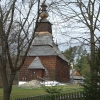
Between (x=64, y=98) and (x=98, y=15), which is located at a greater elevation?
(x=98, y=15)

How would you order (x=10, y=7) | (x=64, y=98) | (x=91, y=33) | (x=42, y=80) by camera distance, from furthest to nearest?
(x=42, y=80), (x=64, y=98), (x=91, y=33), (x=10, y=7)

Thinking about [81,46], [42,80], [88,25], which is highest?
[88,25]

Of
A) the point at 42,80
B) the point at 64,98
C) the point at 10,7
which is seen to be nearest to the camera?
the point at 10,7

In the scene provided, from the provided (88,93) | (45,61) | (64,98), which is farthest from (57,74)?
(88,93)

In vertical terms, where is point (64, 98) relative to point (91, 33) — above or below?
below

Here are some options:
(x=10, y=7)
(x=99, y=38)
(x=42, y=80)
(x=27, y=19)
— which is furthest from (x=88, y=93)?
(x=42, y=80)

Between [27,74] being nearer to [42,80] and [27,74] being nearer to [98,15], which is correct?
[42,80]

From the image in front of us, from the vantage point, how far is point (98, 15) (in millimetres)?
13406

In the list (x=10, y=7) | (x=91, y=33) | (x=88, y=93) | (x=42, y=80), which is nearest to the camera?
(x=88, y=93)

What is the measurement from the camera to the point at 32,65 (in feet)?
205

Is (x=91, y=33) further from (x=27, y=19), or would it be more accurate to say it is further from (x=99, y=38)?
(x=27, y=19)

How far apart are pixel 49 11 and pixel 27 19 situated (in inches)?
47.0

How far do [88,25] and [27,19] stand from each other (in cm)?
311

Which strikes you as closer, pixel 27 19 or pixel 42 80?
pixel 27 19
